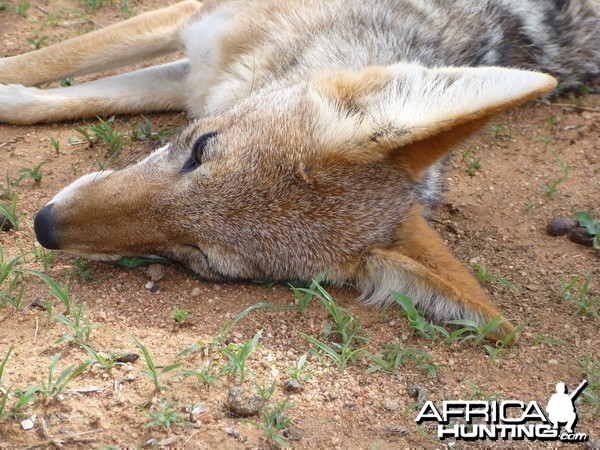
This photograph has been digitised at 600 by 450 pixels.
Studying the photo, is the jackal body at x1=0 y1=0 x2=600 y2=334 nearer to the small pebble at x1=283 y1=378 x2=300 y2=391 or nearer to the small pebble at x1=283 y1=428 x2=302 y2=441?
the small pebble at x1=283 y1=378 x2=300 y2=391

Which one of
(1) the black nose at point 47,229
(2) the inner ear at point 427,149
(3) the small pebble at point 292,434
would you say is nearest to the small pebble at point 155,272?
(1) the black nose at point 47,229

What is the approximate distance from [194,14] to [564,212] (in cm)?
322

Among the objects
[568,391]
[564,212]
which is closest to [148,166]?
[568,391]

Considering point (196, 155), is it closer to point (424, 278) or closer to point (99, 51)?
point (424, 278)

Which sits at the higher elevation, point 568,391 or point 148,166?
point 148,166

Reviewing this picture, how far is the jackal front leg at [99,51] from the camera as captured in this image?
A: 5.71 meters

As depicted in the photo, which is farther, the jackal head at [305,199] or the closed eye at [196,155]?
the closed eye at [196,155]

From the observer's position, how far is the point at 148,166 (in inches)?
161

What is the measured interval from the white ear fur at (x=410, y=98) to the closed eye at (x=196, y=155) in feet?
2.13

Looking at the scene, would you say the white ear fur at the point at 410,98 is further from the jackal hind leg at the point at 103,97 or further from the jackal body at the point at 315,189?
the jackal hind leg at the point at 103,97

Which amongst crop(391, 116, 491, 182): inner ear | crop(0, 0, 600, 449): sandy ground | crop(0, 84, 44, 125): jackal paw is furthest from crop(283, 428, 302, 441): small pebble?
crop(0, 84, 44, 125): jackal paw

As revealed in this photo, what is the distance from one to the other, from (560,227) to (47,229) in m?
3.30

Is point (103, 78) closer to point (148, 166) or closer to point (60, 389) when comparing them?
point (148, 166)

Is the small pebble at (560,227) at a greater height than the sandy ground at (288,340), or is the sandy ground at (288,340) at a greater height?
the small pebble at (560,227)
